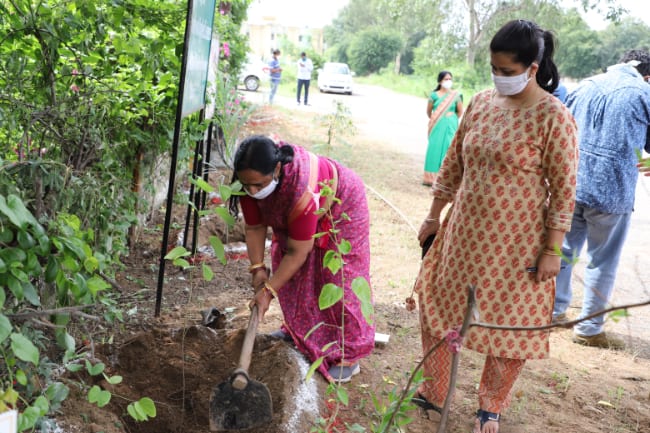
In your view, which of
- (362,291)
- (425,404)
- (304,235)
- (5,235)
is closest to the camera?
(5,235)

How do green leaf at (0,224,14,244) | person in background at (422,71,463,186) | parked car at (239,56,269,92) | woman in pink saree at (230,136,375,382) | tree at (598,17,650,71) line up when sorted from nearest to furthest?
green leaf at (0,224,14,244)
woman in pink saree at (230,136,375,382)
person in background at (422,71,463,186)
parked car at (239,56,269,92)
tree at (598,17,650,71)

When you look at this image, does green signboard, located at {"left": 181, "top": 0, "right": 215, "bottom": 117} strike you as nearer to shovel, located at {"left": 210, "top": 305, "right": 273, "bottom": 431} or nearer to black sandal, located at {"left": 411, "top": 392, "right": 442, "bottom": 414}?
shovel, located at {"left": 210, "top": 305, "right": 273, "bottom": 431}

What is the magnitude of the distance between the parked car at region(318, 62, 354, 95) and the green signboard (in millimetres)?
21047

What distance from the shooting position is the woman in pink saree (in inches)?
97.6

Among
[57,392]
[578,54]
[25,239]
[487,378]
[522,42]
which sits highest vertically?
[578,54]

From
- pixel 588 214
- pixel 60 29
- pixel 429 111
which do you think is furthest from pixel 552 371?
pixel 429 111

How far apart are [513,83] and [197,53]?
1.58 metres

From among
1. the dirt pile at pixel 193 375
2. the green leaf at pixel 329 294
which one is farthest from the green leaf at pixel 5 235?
the dirt pile at pixel 193 375

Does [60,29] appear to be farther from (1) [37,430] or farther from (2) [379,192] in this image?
(2) [379,192]

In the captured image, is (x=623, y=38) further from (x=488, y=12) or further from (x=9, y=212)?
(x=9, y=212)

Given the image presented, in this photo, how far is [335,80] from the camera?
2408 cm

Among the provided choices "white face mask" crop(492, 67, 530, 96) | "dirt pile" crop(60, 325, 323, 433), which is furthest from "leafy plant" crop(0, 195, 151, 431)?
"white face mask" crop(492, 67, 530, 96)

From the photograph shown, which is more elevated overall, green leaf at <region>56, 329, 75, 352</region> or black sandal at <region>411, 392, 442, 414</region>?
green leaf at <region>56, 329, 75, 352</region>

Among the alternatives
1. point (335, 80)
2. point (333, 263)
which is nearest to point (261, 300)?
point (333, 263)
